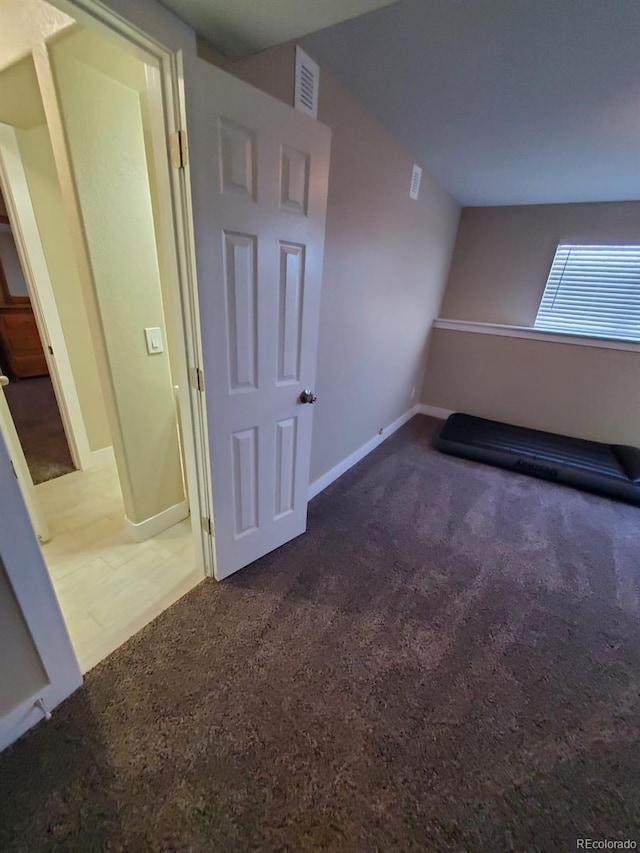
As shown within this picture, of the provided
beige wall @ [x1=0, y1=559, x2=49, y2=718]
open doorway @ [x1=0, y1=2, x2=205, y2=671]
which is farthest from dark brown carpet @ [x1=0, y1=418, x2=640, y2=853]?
open doorway @ [x1=0, y1=2, x2=205, y2=671]

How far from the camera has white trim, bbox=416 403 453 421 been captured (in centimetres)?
409

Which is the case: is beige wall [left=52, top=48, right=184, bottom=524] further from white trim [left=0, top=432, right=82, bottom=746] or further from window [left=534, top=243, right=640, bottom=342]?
window [left=534, top=243, right=640, bottom=342]

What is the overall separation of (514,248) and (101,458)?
14.2 ft

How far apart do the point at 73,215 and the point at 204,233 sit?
74 centimetres

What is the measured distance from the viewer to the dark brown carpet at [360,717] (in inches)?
38.6

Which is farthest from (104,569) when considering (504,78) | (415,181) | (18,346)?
(18,346)

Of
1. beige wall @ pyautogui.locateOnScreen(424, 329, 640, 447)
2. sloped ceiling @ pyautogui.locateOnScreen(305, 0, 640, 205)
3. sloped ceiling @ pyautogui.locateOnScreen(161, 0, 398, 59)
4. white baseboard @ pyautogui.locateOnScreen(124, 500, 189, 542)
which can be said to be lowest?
white baseboard @ pyautogui.locateOnScreen(124, 500, 189, 542)

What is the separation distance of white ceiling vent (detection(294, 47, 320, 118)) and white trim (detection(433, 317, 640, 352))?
2713 millimetres

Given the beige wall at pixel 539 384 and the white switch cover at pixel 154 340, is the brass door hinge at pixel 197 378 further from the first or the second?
the beige wall at pixel 539 384

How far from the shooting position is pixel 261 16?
3.09 feet

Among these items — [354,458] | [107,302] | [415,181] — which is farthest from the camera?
[354,458]

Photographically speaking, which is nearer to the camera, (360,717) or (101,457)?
(360,717)

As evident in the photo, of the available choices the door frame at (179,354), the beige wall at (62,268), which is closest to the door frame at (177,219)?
the door frame at (179,354)

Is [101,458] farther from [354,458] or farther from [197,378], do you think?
[354,458]
